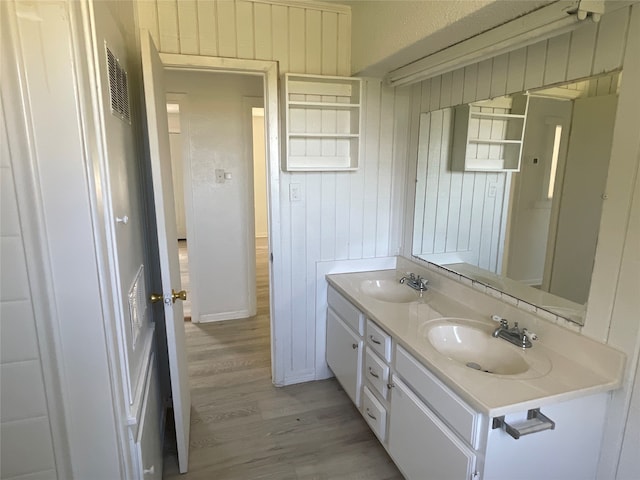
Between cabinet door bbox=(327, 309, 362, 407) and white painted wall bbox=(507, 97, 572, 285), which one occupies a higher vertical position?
white painted wall bbox=(507, 97, 572, 285)

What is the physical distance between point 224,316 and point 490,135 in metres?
2.89

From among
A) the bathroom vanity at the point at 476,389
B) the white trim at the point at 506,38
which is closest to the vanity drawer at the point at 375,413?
the bathroom vanity at the point at 476,389

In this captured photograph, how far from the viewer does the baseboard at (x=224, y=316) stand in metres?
3.73

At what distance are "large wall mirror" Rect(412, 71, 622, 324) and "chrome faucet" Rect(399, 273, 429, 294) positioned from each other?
0.14 metres

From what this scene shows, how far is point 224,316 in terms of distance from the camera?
12.4 feet

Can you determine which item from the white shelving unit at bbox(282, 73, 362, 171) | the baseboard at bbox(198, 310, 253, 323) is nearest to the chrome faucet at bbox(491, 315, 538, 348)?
the white shelving unit at bbox(282, 73, 362, 171)

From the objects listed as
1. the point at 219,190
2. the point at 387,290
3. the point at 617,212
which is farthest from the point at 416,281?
the point at 219,190

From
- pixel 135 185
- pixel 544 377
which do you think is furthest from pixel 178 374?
pixel 544 377

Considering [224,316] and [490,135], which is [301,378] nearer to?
[224,316]

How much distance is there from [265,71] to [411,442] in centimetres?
205

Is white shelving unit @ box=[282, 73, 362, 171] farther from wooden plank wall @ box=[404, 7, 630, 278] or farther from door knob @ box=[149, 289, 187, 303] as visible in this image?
door knob @ box=[149, 289, 187, 303]

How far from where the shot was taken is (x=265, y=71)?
2.22 m

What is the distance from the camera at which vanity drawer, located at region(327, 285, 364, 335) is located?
6.84ft

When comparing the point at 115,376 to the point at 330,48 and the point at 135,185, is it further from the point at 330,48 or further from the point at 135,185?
the point at 330,48
